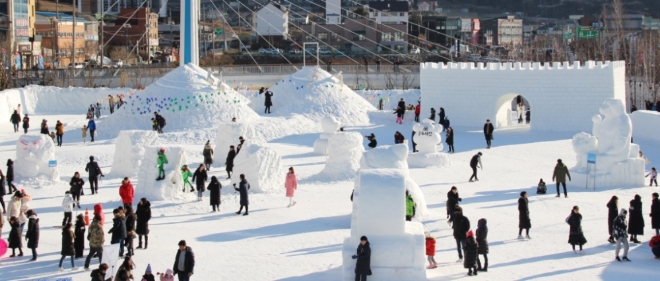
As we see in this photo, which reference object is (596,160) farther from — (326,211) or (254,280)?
(254,280)

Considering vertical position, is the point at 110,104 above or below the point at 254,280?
above

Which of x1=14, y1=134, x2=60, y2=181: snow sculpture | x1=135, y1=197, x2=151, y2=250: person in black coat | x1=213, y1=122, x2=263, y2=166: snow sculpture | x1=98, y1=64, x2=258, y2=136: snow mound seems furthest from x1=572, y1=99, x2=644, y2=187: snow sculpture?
x1=98, y1=64, x2=258, y2=136: snow mound

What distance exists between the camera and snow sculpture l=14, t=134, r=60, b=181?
74.0 ft

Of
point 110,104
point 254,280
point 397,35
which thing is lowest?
point 254,280

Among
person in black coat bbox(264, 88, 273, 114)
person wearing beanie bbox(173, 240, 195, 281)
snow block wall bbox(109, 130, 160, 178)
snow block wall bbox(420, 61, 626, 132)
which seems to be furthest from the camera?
person in black coat bbox(264, 88, 273, 114)

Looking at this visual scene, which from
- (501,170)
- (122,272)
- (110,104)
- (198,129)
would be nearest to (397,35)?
(110,104)

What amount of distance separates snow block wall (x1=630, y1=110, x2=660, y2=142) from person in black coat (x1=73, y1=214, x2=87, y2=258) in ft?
64.3

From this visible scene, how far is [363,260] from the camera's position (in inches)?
538

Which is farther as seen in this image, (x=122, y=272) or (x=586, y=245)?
(x=586, y=245)

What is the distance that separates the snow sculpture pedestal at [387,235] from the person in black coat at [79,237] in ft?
13.4

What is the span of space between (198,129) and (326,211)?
1259cm

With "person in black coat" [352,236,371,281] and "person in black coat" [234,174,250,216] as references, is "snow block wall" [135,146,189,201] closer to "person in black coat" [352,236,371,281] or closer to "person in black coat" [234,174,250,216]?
"person in black coat" [234,174,250,216]

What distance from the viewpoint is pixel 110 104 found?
3962 centimetres

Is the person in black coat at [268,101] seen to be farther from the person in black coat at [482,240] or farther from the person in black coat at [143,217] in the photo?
the person in black coat at [482,240]
